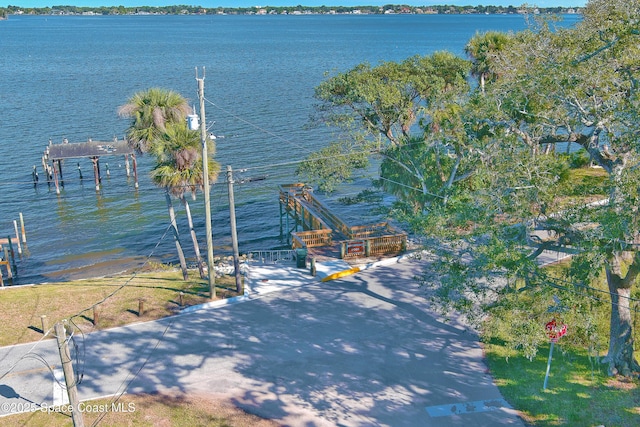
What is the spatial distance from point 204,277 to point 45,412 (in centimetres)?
1064

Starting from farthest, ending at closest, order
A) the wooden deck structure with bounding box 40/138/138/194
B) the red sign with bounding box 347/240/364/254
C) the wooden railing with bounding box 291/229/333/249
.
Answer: the wooden deck structure with bounding box 40/138/138/194, the wooden railing with bounding box 291/229/333/249, the red sign with bounding box 347/240/364/254

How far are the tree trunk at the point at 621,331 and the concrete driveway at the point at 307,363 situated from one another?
3.76m

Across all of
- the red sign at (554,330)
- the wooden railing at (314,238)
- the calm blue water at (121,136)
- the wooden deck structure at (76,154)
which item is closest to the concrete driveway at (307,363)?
the red sign at (554,330)

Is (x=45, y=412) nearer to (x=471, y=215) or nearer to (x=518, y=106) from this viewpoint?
(x=471, y=215)

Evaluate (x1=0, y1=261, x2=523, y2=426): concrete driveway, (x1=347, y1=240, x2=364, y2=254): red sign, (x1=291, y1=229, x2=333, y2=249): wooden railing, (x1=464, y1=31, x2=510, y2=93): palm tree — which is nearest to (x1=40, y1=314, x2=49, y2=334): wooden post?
(x1=0, y1=261, x2=523, y2=426): concrete driveway

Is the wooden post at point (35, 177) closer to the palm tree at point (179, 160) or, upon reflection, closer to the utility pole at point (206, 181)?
the palm tree at point (179, 160)

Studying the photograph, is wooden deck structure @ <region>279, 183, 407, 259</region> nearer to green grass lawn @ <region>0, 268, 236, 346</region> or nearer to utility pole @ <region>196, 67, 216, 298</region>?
green grass lawn @ <region>0, 268, 236, 346</region>

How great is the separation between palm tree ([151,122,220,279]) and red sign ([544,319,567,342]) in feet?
43.6

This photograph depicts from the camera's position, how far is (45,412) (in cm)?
1627

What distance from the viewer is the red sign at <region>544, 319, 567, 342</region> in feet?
56.4

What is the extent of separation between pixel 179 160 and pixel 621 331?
52.7 ft

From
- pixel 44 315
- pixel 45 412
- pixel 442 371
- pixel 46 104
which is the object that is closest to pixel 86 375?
pixel 45 412

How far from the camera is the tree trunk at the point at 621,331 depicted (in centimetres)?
1788

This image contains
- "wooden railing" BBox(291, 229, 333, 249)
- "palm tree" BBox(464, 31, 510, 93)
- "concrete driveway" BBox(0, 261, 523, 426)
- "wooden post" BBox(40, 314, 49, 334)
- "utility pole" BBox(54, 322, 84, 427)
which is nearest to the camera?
"utility pole" BBox(54, 322, 84, 427)
